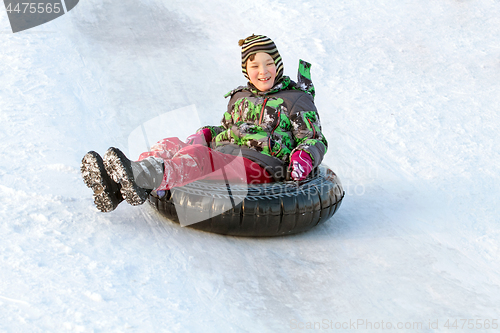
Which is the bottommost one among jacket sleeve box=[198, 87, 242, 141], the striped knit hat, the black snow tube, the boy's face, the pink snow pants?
the black snow tube

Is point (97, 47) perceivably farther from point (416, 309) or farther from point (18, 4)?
point (416, 309)

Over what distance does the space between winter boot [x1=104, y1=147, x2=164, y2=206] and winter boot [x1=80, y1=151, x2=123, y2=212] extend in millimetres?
78

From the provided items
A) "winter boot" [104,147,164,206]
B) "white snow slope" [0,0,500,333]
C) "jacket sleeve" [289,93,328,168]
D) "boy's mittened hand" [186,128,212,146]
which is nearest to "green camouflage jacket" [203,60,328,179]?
"jacket sleeve" [289,93,328,168]

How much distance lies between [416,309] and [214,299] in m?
0.94

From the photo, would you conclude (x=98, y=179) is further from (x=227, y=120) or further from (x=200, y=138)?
(x=227, y=120)

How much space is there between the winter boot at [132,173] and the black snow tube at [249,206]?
0.92ft

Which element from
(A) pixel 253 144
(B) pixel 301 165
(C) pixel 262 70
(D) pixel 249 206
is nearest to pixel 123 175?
(D) pixel 249 206

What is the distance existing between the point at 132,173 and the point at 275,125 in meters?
1.08

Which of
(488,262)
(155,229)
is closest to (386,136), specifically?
(488,262)

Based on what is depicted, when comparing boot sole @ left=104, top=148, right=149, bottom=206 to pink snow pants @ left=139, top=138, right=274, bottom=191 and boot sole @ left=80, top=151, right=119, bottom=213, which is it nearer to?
boot sole @ left=80, top=151, right=119, bottom=213

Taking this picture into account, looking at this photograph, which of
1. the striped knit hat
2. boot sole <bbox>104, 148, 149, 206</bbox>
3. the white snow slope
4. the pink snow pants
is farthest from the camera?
the striped knit hat

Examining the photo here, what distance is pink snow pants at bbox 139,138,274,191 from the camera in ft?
8.63

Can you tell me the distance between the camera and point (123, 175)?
93.1 inches

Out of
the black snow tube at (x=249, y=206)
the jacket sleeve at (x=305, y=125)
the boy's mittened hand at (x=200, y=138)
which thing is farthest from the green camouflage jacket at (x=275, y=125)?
the black snow tube at (x=249, y=206)
